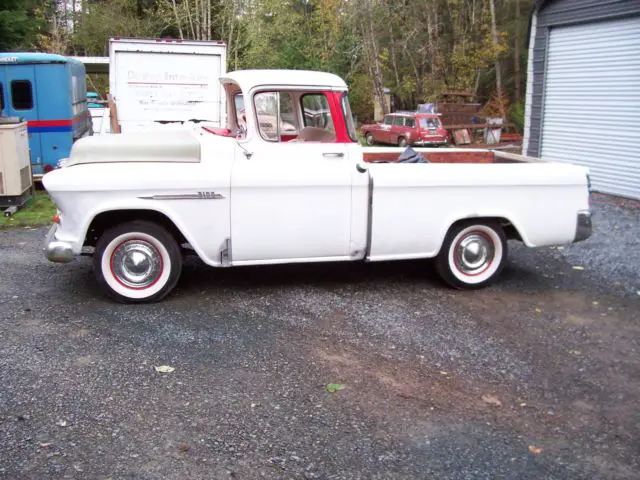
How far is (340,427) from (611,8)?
10460mm

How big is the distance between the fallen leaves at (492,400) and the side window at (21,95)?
11099 mm

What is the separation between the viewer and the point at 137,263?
5.94m

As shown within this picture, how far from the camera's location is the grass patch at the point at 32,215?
945cm

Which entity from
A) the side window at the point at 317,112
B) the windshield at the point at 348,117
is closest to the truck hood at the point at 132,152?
the side window at the point at 317,112

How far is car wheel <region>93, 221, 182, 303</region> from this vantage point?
587 cm

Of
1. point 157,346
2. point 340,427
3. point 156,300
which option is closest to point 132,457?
point 340,427

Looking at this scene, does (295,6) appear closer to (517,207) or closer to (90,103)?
(90,103)

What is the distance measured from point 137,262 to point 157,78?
8634 mm

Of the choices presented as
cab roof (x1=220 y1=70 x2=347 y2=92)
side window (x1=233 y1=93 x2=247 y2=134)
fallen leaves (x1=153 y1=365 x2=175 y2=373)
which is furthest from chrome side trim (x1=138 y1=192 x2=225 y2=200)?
fallen leaves (x1=153 y1=365 x2=175 y2=373)

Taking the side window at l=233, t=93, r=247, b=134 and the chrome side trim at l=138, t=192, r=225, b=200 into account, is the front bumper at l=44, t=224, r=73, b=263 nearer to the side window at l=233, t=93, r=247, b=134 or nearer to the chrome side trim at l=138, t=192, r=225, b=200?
the chrome side trim at l=138, t=192, r=225, b=200

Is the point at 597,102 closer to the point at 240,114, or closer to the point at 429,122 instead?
the point at 240,114

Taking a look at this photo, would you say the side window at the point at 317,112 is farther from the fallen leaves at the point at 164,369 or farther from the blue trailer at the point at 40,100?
the blue trailer at the point at 40,100

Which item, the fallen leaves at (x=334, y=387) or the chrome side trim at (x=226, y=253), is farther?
the chrome side trim at (x=226, y=253)

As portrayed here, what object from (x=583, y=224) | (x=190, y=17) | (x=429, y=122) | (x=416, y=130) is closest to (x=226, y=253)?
(x=583, y=224)
